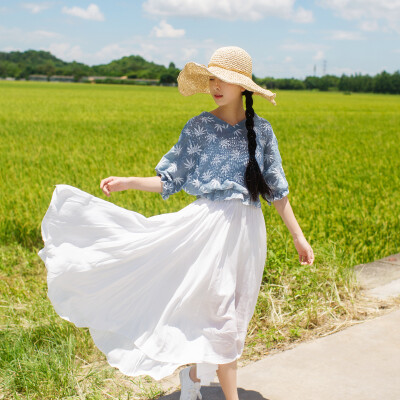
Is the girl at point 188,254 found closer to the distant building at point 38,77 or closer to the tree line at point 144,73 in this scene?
the tree line at point 144,73

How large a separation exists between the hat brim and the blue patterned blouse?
15 cm

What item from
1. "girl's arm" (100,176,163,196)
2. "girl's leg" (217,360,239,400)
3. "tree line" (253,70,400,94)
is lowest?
"girl's leg" (217,360,239,400)

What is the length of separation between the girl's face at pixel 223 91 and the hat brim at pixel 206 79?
1.8 inches

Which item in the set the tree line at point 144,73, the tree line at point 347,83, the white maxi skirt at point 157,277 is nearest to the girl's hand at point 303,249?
the white maxi skirt at point 157,277

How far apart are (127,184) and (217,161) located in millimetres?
387

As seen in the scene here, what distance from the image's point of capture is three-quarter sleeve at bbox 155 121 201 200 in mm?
2447

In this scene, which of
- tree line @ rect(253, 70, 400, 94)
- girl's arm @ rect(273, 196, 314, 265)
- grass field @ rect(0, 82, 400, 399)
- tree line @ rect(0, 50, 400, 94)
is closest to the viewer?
girl's arm @ rect(273, 196, 314, 265)

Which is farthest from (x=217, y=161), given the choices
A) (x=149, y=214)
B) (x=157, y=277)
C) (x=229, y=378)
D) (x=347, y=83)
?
(x=347, y=83)

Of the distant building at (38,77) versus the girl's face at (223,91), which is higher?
the distant building at (38,77)

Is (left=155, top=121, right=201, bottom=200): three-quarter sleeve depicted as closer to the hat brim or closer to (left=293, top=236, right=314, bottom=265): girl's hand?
the hat brim

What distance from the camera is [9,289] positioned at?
406 cm

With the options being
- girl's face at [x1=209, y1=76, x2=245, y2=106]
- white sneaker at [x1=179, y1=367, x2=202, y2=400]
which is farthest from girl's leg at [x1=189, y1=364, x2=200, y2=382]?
girl's face at [x1=209, y1=76, x2=245, y2=106]

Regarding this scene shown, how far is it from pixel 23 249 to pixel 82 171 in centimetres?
366

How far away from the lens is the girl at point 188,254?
224cm
